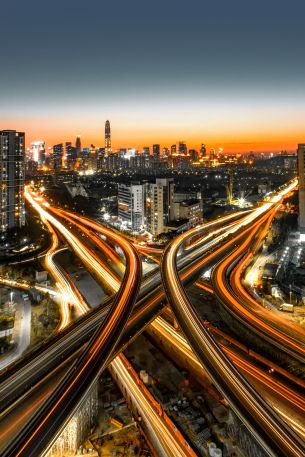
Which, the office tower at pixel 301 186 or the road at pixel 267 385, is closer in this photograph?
the road at pixel 267 385

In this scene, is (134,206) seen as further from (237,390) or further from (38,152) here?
(38,152)

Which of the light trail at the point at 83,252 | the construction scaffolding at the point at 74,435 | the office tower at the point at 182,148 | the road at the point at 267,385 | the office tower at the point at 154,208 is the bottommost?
the construction scaffolding at the point at 74,435

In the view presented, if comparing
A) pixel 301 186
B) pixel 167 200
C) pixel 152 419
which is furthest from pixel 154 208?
pixel 152 419

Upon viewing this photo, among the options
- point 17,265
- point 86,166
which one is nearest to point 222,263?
point 17,265

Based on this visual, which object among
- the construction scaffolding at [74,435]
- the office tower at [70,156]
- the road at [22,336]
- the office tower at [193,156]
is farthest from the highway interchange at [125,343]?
the office tower at [193,156]

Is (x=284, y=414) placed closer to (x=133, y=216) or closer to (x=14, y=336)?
(x=14, y=336)

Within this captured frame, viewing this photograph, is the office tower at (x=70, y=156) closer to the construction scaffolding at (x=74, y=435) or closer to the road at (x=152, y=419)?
the road at (x=152, y=419)

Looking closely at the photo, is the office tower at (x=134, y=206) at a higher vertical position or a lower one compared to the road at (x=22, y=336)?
higher
